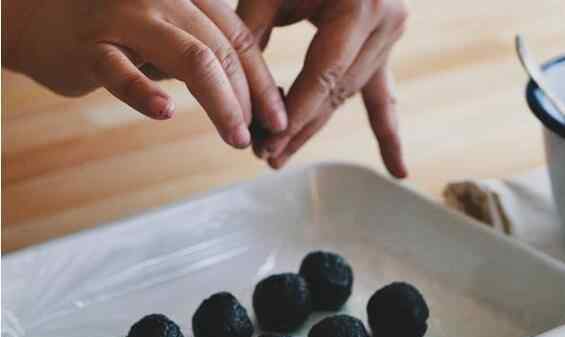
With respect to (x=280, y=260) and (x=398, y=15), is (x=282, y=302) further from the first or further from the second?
(x=398, y=15)

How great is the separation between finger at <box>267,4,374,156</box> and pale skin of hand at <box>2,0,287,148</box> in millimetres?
24

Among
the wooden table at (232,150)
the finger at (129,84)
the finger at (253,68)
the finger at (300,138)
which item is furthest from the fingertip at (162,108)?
the wooden table at (232,150)

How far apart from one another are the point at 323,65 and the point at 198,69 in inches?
5.0

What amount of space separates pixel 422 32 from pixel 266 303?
51 centimetres

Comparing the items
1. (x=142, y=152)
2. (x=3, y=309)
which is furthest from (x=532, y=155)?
(x=3, y=309)

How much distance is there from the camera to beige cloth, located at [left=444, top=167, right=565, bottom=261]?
2.24ft

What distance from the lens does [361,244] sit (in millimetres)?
692

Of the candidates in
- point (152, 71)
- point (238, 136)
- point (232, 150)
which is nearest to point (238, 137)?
point (238, 136)

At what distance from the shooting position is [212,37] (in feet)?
1.81

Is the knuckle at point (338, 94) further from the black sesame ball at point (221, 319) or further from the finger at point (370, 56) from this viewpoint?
the black sesame ball at point (221, 319)

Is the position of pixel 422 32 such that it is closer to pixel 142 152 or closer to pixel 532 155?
pixel 532 155

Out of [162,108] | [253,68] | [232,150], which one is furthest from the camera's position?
[232,150]

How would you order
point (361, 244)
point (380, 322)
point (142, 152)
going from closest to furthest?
point (380, 322), point (361, 244), point (142, 152)

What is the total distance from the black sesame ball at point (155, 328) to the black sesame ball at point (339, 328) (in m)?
0.08
